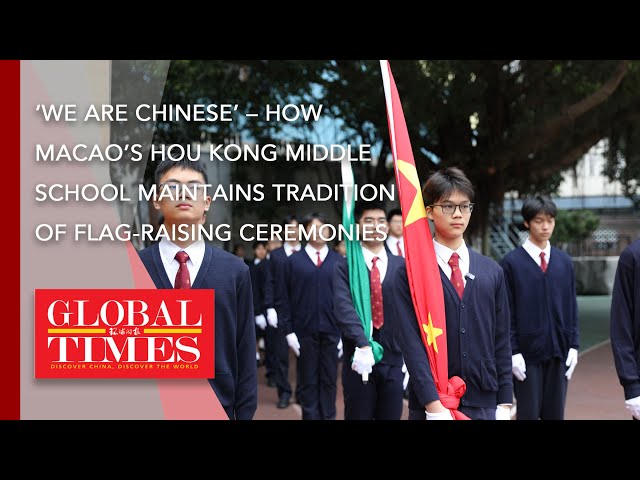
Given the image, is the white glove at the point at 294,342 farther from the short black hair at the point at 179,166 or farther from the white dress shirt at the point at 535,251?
the short black hair at the point at 179,166

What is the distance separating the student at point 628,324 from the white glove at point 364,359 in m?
1.55

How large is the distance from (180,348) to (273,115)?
610 centimetres

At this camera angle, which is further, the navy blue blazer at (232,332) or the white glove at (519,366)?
the white glove at (519,366)

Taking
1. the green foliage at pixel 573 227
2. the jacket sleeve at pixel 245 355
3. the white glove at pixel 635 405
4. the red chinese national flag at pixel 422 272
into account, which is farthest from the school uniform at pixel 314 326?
the green foliage at pixel 573 227

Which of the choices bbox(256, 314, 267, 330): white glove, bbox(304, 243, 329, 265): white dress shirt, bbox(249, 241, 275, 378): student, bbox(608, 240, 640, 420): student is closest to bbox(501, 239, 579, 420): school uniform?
bbox(608, 240, 640, 420): student

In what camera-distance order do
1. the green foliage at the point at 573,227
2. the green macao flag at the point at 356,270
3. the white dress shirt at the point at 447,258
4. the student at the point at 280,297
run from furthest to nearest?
the green foliage at the point at 573,227
the student at the point at 280,297
the green macao flag at the point at 356,270
the white dress shirt at the point at 447,258

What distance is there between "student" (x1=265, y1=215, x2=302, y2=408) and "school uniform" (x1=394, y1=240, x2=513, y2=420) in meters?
3.95

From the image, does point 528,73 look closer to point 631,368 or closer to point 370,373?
point 370,373

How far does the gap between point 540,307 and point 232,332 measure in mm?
2548

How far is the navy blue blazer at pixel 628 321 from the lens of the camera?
3.63 metres

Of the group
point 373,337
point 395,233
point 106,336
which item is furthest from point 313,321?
point 106,336

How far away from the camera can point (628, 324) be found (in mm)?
3676

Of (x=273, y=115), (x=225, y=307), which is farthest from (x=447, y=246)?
(x=273, y=115)

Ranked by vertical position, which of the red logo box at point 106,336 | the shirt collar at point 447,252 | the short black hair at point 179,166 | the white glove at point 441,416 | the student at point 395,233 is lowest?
the white glove at point 441,416
